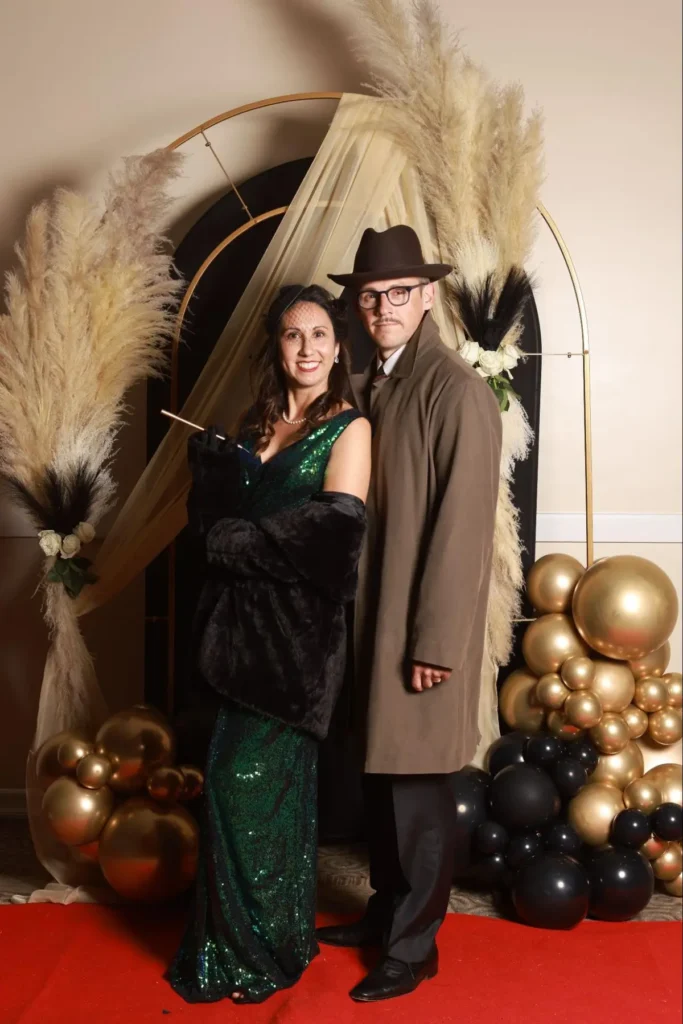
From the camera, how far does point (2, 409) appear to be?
270 cm

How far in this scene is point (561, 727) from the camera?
2768 millimetres

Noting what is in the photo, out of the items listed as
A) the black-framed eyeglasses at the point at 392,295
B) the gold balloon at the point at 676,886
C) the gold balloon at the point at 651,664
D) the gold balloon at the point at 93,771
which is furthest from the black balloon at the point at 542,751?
the black-framed eyeglasses at the point at 392,295

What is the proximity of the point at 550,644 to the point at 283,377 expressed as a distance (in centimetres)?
116

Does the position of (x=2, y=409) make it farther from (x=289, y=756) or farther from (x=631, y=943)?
(x=631, y=943)

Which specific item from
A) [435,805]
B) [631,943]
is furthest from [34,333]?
[631,943]

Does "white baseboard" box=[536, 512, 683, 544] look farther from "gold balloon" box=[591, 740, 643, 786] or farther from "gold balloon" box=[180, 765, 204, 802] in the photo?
"gold balloon" box=[180, 765, 204, 802]

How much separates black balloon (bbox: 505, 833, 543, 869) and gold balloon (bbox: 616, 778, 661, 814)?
0.30 m

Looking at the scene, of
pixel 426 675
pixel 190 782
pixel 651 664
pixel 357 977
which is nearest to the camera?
pixel 426 675

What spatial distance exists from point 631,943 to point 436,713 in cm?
87

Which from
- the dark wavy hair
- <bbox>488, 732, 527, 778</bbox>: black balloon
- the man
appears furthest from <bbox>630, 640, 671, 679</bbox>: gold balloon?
the dark wavy hair

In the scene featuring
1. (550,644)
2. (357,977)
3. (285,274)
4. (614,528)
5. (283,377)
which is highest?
(285,274)

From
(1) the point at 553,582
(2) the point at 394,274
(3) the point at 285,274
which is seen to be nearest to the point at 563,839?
(1) the point at 553,582

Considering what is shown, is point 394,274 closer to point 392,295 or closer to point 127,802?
point 392,295

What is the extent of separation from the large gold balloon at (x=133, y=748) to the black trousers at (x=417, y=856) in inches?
26.4
